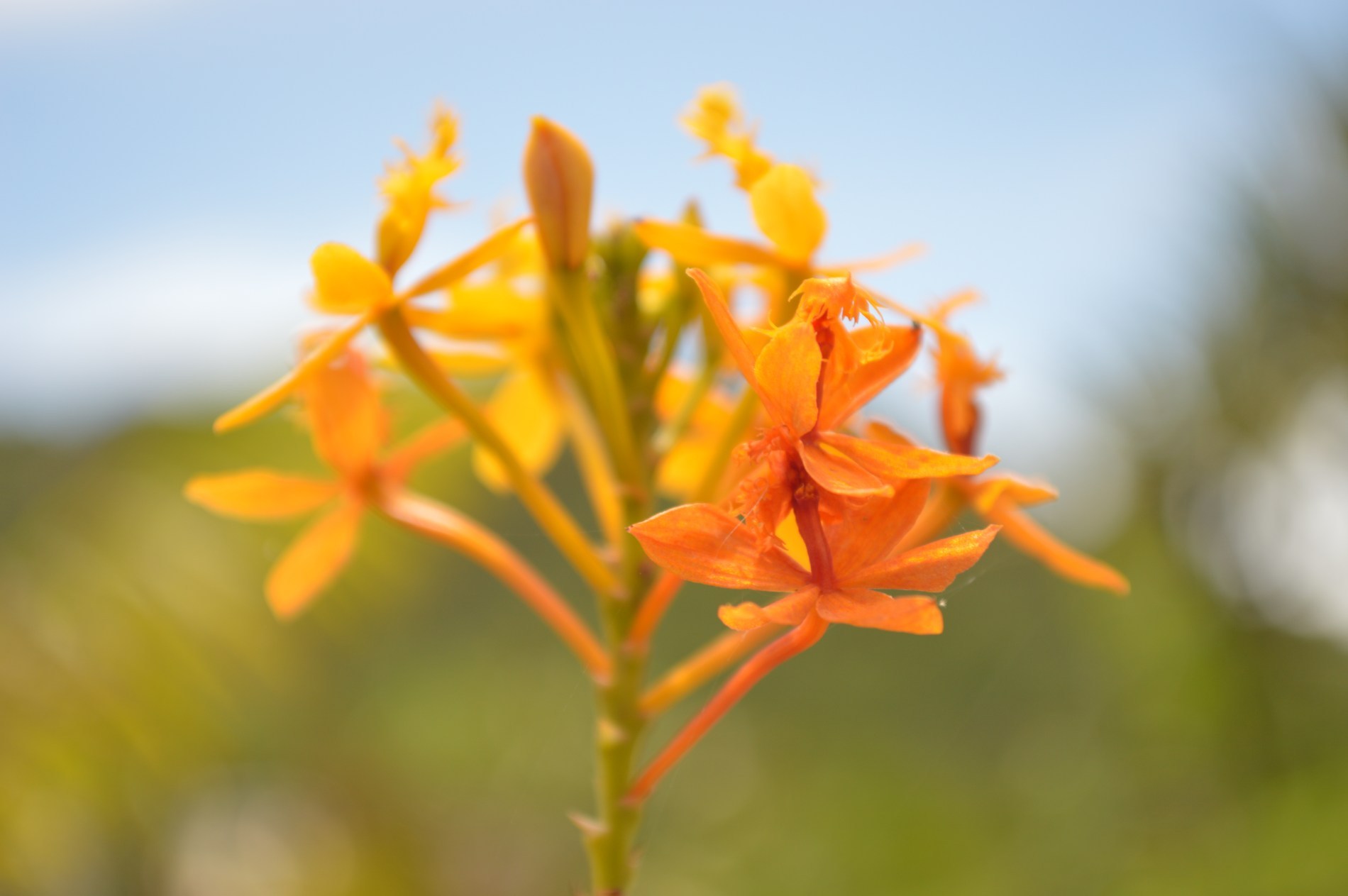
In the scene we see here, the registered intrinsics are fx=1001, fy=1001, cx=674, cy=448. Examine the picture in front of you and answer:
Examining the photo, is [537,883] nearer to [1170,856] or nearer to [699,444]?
[1170,856]

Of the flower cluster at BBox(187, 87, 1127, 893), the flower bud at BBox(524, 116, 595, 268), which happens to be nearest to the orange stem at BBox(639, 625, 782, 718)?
the flower cluster at BBox(187, 87, 1127, 893)

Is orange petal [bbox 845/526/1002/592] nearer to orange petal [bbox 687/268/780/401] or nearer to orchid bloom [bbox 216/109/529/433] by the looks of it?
orange petal [bbox 687/268/780/401]

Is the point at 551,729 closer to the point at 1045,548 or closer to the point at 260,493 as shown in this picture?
the point at 260,493

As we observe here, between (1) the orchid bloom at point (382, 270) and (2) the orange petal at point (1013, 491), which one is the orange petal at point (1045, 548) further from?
(1) the orchid bloom at point (382, 270)

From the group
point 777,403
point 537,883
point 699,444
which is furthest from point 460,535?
point 537,883

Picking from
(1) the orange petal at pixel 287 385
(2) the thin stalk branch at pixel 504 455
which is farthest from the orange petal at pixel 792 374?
(1) the orange petal at pixel 287 385

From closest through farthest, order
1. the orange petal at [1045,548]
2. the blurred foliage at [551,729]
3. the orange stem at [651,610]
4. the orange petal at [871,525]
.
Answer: the orange petal at [871,525] < the orange stem at [651,610] < the orange petal at [1045,548] < the blurred foliage at [551,729]

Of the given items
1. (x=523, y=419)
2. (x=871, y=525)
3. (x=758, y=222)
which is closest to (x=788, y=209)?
(x=758, y=222)
